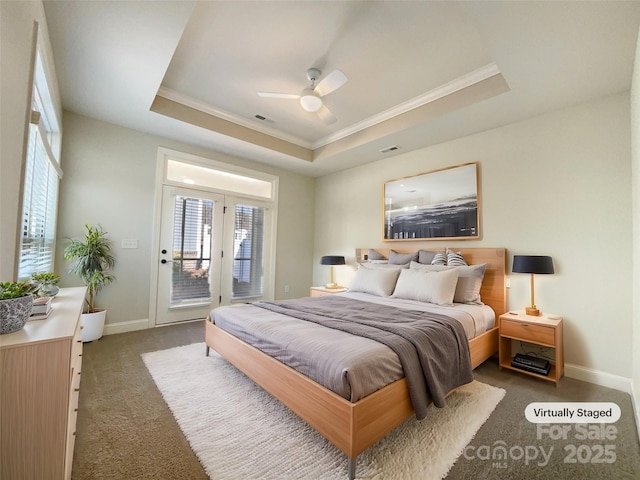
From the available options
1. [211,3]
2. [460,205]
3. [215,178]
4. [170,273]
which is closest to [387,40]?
[211,3]

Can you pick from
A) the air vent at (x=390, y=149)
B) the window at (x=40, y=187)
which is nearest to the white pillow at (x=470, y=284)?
the air vent at (x=390, y=149)

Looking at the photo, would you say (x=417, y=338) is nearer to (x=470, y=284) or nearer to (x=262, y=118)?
(x=470, y=284)

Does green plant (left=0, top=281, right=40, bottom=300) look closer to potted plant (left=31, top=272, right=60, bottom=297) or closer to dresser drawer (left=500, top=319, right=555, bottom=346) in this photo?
potted plant (left=31, top=272, right=60, bottom=297)

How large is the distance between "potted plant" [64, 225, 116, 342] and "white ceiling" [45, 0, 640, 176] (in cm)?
160

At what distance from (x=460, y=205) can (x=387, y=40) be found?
83.5 inches

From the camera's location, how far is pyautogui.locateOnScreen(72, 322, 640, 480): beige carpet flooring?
4.75 feet

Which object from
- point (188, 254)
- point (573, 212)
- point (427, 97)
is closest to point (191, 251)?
point (188, 254)

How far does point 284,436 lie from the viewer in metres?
1.71

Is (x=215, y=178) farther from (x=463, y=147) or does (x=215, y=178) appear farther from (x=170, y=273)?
(x=463, y=147)

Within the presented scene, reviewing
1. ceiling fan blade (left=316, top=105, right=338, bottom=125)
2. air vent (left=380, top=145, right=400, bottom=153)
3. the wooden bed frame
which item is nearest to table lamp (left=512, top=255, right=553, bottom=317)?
the wooden bed frame

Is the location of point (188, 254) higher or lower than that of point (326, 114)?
lower

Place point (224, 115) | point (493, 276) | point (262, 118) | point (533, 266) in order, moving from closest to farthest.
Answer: point (533, 266)
point (493, 276)
point (224, 115)
point (262, 118)

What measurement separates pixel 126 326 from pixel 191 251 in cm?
127

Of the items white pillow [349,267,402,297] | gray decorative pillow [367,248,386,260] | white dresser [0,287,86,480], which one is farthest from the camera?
gray decorative pillow [367,248,386,260]
